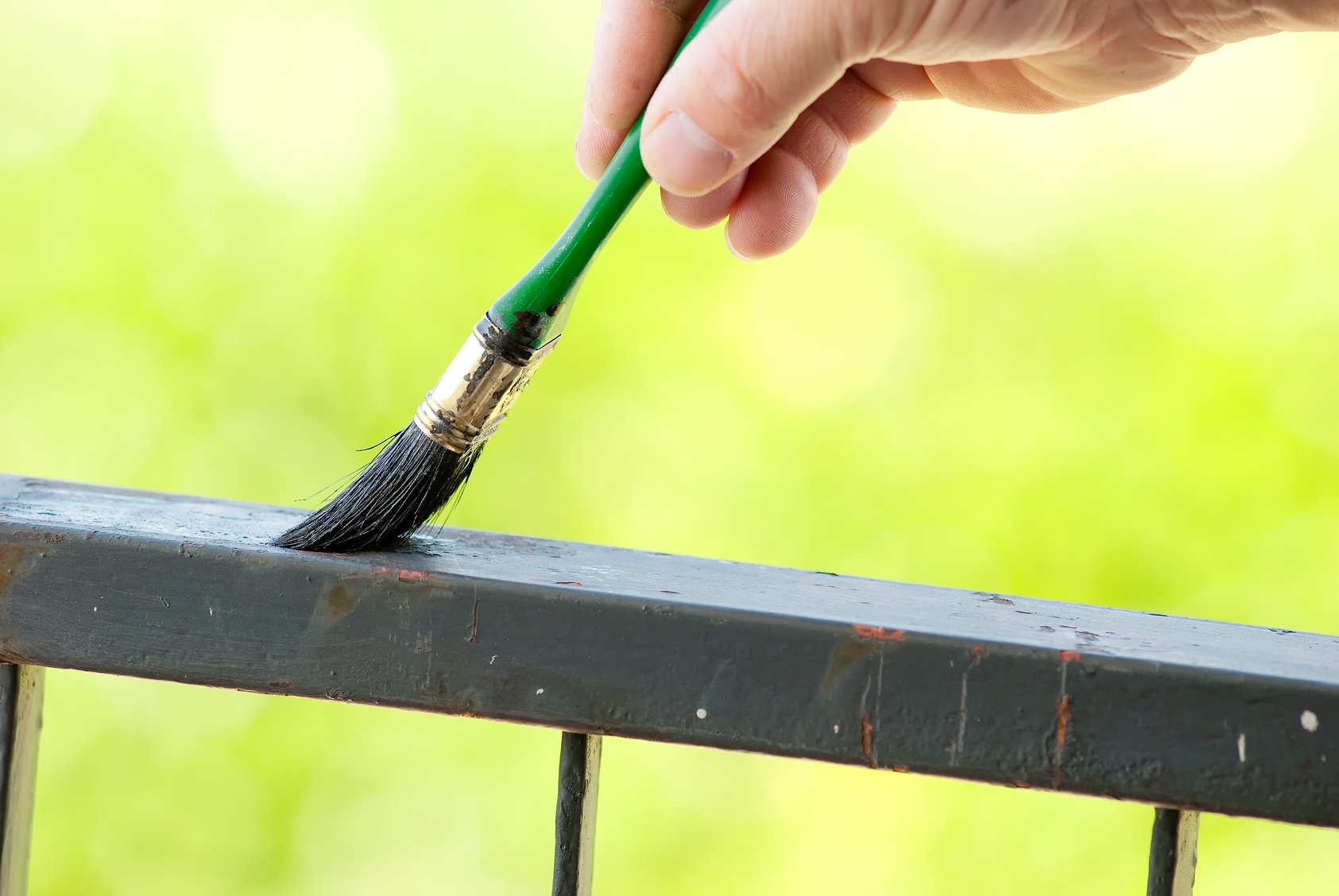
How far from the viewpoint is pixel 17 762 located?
1.75 feet

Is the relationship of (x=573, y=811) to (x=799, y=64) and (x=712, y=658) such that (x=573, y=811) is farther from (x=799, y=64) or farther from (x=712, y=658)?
(x=799, y=64)

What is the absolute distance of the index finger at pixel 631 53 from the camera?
0.67 m

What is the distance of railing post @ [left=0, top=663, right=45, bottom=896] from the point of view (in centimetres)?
52

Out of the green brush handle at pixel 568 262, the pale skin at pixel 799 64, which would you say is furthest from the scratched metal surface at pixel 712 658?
the pale skin at pixel 799 64

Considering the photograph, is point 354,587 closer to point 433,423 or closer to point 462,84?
point 433,423

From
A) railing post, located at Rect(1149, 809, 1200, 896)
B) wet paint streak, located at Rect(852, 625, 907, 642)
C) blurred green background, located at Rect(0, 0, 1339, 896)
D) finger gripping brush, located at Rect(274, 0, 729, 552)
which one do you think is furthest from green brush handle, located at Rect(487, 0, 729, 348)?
blurred green background, located at Rect(0, 0, 1339, 896)

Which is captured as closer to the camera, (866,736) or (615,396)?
(866,736)

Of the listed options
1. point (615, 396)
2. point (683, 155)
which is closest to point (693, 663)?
point (683, 155)

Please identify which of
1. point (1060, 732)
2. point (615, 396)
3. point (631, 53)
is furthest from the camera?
point (615, 396)

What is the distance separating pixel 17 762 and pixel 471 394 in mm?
266

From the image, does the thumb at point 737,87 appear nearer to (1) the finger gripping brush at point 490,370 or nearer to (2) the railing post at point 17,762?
(1) the finger gripping brush at point 490,370

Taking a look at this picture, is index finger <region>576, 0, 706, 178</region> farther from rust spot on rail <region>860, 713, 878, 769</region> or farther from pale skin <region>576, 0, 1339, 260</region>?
rust spot on rail <region>860, 713, 878, 769</region>

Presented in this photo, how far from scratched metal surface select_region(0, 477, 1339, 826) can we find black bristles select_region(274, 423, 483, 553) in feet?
0.07

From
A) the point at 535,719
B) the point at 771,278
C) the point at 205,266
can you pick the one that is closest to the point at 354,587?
the point at 535,719
